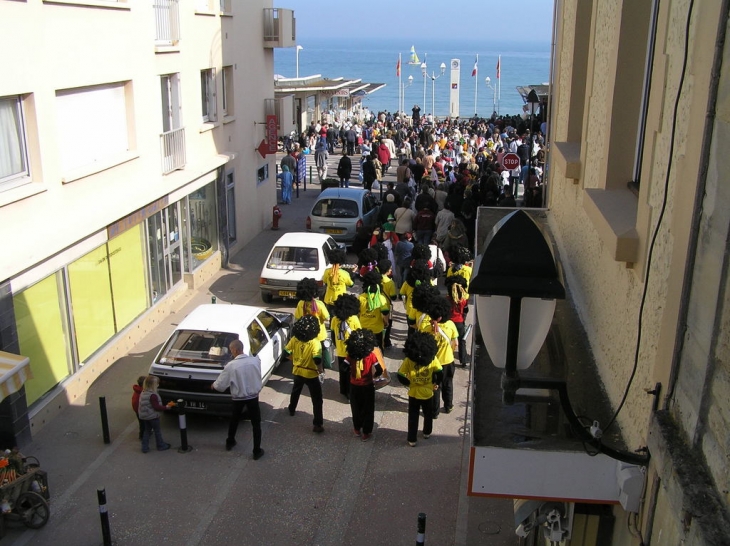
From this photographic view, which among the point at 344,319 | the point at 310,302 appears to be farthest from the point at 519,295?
the point at 310,302

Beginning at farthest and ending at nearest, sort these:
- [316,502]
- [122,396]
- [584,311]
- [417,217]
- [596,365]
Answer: [417,217]
[122,396]
[316,502]
[584,311]
[596,365]

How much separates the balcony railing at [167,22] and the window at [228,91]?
354 cm

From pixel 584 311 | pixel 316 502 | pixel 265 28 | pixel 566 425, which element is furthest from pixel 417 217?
pixel 566 425

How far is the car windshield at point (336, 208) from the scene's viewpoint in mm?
20109

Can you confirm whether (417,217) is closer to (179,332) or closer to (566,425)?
(179,332)

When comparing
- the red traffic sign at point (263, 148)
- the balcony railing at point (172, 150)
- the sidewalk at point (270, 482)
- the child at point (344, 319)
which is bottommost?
the sidewalk at point (270, 482)

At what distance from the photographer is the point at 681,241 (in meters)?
3.57

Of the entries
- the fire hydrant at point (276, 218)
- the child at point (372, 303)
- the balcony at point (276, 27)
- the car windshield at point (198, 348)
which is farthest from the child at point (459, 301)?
the balcony at point (276, 27)

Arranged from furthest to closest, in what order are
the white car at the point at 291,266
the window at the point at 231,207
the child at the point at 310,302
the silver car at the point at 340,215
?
1. the silver car at the point at 340,215
2. the window at the point at 231,207
3. the white car at the point at 291,266
4. the child at the point at 310,302

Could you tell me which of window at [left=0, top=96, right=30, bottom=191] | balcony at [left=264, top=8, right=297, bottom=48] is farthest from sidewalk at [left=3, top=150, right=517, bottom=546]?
balcony at [left=264, top=8, right=297, bottom=48]

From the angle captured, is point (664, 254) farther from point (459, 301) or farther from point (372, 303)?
point (459, 301)

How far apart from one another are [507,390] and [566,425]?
0.88 meters

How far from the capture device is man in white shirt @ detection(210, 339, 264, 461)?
32.0ft

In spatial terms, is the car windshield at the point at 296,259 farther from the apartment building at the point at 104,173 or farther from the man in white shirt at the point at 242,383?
the man in white shirt at the point at 242,383
